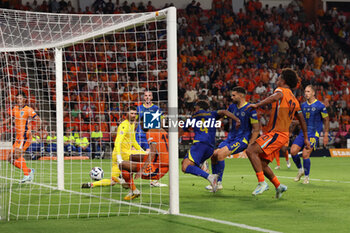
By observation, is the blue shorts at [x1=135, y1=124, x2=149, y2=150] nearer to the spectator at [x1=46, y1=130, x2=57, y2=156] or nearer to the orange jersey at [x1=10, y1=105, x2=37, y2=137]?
the spectator at [x1=46, y1=130, x2=57, y2=156]

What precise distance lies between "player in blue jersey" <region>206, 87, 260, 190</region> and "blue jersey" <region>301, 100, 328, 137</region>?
2100mm

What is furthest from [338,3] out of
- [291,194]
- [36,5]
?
[291,194]

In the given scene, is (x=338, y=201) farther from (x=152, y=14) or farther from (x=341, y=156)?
(x=341, y=156)

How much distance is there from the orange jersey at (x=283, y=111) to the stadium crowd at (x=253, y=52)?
581 inches

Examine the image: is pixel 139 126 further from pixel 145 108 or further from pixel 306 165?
pixel 306 165

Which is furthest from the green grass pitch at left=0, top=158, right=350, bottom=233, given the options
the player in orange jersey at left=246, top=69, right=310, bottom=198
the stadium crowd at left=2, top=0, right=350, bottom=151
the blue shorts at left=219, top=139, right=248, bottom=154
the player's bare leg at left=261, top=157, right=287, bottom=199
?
the stadium crowd at left=2, top=0, right=350, bottom=151

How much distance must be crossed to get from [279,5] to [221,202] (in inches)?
975

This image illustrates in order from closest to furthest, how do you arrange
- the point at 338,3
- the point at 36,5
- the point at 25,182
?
1. the point at 25,182
2. the point at 36,5
3. the point at 338,3

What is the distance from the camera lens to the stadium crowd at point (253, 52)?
85.8 feet

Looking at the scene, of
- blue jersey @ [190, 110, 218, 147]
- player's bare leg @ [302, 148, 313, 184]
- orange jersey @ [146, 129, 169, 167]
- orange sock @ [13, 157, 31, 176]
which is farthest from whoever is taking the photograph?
orange sock @ [13, 157, 31, 176]

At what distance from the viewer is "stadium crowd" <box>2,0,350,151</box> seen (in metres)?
26.1

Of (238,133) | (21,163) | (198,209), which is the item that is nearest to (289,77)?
(238,133)

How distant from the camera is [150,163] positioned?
9.28 metres

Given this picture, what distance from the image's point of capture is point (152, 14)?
770 centimetres
